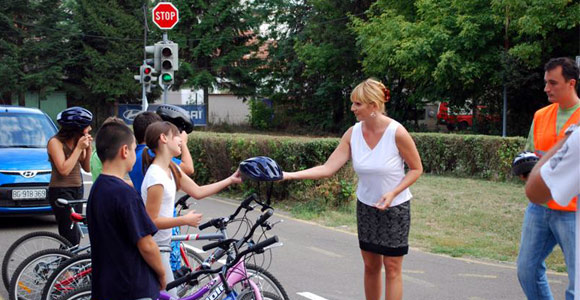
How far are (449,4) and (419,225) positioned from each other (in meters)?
22.1

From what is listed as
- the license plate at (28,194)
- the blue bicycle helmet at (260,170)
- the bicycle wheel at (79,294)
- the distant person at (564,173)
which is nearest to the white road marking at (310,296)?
the bicycle wheel at (79,294)

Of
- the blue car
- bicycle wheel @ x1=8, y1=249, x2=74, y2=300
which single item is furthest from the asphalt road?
bicycle wheel @ x1=8, y1=249, x2=74, y2=300

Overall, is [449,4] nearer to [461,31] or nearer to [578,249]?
[461,31]

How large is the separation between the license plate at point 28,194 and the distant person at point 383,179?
6.44 m

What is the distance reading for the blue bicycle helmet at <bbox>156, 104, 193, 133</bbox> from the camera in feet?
17.2

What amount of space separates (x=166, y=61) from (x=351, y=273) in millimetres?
10990

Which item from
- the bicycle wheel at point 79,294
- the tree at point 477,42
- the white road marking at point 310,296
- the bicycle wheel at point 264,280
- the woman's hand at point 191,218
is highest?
the tree at point 477,42

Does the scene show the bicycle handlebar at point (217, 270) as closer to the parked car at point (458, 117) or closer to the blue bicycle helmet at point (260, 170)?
the blue bicycle helmet at point (260, 170)

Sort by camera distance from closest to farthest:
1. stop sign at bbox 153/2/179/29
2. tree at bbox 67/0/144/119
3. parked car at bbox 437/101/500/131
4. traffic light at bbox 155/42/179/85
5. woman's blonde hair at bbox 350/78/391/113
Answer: woman's blonde hair at bbox 350/78/391/113, traffic light at bbox 155/42/179/85, stop sign at bbox 153/2/179/29, parked car at bbox 437/101/500/131, tree at bbox 67/0/144/119

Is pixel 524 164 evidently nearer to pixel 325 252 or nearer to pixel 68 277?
pixel 68 277

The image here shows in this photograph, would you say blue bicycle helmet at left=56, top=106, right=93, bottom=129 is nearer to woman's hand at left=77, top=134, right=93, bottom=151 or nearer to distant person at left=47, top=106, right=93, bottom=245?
distant person at left=47, top=106, right=93, bottom=245

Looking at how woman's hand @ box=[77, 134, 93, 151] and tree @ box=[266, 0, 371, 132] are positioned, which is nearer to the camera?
woman's hand @ box=[77, 134, 93, 151]

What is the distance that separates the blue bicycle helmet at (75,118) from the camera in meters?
5.94

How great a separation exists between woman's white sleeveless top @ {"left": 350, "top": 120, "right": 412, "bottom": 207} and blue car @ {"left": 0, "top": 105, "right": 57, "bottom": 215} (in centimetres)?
671
